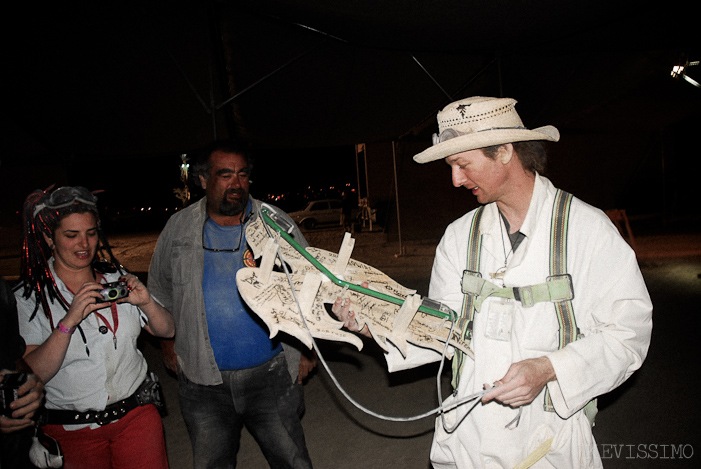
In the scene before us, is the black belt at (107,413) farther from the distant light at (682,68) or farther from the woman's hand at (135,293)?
the distant light at (682,68)

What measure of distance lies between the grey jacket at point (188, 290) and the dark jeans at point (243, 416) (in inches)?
4.0

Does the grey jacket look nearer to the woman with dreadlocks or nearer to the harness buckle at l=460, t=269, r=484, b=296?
the woman with dreadlocks

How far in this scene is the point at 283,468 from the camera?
257 cm

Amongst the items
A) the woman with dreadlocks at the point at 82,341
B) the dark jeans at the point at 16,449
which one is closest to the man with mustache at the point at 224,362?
the woman with dreadlocks at the point at 82,341

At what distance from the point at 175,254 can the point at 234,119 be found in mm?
4653

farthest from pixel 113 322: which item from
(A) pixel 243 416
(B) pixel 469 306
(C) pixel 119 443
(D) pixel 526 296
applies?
(D) pixel 526 296

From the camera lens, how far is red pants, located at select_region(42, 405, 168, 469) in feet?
6.82

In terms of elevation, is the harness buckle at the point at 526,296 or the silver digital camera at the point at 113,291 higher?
the silver digital camera at the point at 113,291

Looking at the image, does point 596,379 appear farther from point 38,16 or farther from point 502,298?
point 38,16

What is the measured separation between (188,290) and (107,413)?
0.74m

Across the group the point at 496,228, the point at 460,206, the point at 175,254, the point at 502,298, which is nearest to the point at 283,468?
the point at 175,254

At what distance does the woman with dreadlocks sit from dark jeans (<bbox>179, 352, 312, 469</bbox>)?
0.77 feet

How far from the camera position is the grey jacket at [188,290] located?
248cm

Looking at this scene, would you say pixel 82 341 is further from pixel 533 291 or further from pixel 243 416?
pixel 533 291
